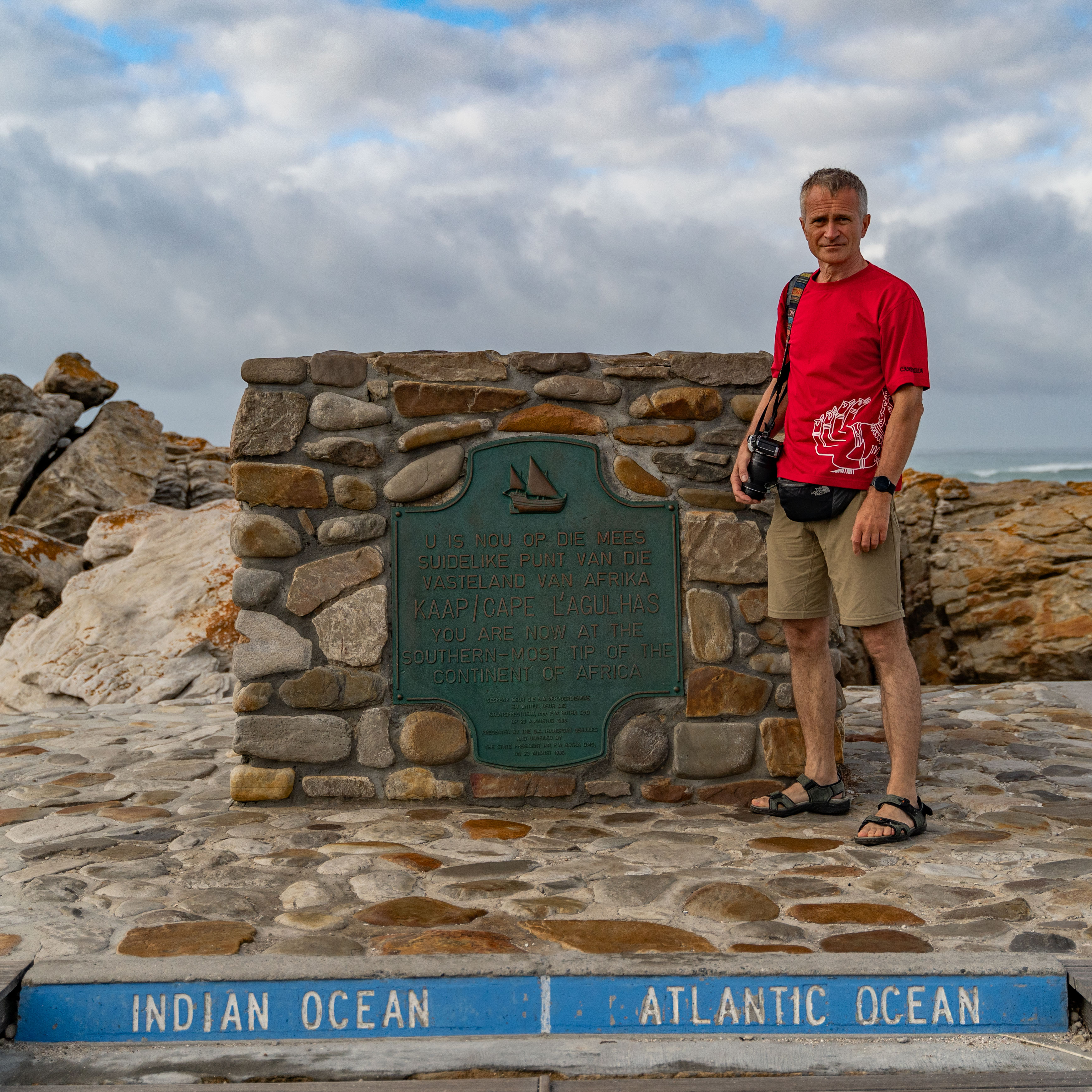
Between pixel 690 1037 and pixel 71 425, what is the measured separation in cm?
1104

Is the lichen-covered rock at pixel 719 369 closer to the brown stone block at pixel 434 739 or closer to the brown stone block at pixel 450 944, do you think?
the brown stone block at pixel 434 739

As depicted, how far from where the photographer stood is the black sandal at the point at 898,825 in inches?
120

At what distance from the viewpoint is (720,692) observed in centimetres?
365

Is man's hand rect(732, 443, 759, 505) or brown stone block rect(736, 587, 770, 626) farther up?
man's hand rect(732, 443, 759, 505)

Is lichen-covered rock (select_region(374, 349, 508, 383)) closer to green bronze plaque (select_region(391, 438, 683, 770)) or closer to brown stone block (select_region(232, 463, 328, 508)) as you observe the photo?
green bronze plaque (select_region(391, 438, 683, 770))

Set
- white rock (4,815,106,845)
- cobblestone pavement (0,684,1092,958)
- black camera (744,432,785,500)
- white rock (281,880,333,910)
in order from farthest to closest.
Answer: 1. black camera (744,432,785,500)
2. white rock (4,815,106,845)
3. white rock (281,880,333,910)
4. cobblestone pavement (0,684,1092,958)

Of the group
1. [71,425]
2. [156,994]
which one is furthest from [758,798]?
[71,425]

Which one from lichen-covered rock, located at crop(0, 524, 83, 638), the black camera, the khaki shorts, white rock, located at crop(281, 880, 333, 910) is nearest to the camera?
white rock, located at crop(281, 880, 333, 910)

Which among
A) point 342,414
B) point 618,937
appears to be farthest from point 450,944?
point 342,414

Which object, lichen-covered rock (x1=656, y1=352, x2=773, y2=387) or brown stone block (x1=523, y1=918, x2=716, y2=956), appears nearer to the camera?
brown stone block (x1=523, y1=918, x2=716, y2=956)

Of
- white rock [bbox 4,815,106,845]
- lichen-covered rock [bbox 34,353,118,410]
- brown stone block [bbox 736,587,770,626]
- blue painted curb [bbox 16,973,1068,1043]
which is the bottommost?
blue painted curb [bbox 16,973,1068,1043]

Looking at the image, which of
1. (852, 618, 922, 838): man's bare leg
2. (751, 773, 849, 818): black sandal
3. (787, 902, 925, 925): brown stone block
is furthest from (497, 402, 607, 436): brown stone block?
(787, 902, 925, 925): brown stone block

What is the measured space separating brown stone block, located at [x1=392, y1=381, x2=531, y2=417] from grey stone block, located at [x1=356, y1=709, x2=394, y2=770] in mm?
1130

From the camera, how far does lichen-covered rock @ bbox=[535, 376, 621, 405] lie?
3646 millimetres
